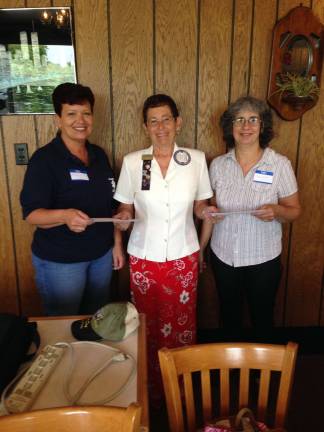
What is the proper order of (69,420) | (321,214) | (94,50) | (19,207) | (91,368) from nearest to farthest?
(69,420)
(91,368)
(94,50)
(19,207)
(321,214)

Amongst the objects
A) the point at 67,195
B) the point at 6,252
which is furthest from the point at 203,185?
the point at 6,252

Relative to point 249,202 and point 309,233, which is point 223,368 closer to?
point 249,202

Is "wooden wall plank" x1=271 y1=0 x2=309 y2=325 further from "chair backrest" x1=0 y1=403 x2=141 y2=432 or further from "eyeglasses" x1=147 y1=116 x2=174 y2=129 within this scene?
"chair backrest" x1=0 y1=403 x2=141 y2=432

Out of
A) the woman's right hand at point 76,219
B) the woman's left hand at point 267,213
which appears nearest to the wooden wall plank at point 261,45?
the woman's left hand at point 267,213

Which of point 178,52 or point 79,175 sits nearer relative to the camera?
point 79,175

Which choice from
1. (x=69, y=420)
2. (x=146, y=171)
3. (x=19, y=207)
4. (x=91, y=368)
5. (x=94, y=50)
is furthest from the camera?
(x=19, y=207)

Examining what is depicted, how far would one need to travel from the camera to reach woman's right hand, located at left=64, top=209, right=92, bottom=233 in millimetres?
1641

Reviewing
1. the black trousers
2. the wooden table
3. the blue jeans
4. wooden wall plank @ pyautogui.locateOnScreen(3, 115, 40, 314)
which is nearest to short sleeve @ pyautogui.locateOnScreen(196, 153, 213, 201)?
the black trousers

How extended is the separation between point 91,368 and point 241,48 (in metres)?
1.97

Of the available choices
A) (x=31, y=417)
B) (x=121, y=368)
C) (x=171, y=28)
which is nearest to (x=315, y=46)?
(x=171, y=28)

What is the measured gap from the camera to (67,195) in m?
1.81

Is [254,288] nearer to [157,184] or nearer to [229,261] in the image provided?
A: [229,261]

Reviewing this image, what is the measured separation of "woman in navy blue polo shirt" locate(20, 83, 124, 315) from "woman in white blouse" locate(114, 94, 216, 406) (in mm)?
155

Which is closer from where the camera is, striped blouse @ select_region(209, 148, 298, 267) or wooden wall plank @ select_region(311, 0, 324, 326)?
striped blouse @ select_region(209, 148, 298, 267)
